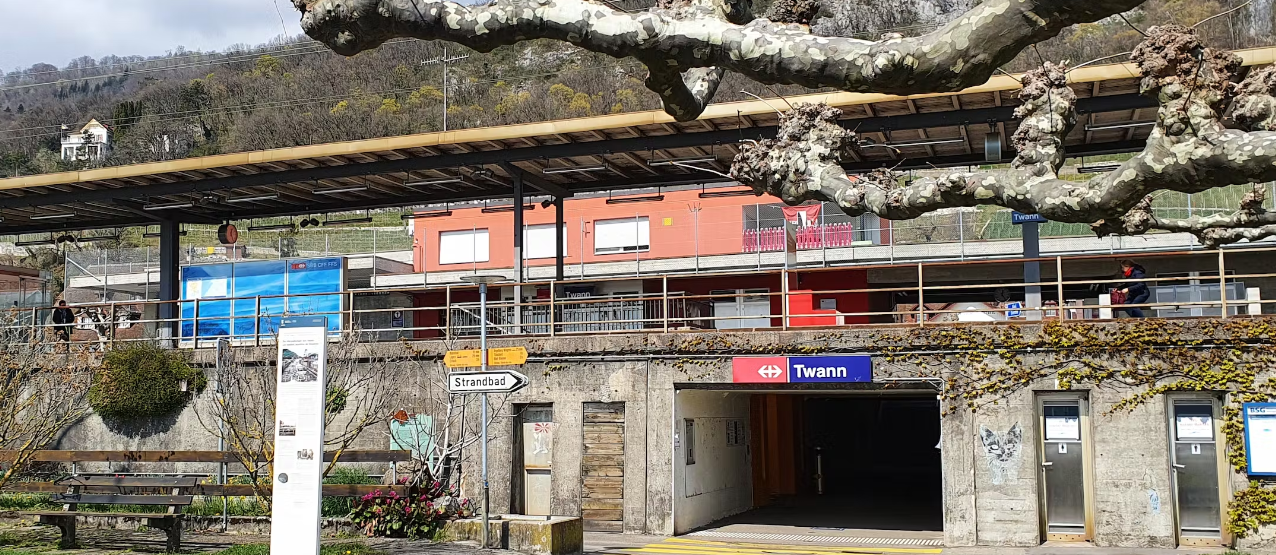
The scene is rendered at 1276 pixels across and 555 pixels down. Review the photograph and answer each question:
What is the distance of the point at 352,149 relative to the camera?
21203mm

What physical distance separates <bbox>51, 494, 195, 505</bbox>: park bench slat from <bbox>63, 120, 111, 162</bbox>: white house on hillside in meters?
82.6

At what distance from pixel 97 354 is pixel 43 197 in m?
5.42

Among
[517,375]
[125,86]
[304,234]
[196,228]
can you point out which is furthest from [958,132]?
[125,86]

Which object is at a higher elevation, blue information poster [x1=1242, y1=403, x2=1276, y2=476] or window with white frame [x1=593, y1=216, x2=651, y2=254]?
window with white frame [x1=593, y1=216, x2=651, y2=254]

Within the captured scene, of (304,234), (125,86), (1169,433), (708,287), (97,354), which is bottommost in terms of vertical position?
(1169,433)

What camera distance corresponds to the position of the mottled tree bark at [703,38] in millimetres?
5090

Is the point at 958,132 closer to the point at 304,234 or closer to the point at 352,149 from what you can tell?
the point at 352,149

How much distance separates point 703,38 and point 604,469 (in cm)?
1350

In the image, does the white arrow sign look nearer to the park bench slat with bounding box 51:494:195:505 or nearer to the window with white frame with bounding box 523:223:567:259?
the park bench slat with bounding box 51:494:195:505

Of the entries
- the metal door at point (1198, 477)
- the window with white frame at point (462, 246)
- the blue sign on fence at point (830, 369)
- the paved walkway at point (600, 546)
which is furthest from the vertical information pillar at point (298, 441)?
the window with white frame at point (462, 246)

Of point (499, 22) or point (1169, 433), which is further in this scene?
point (1169, 433)

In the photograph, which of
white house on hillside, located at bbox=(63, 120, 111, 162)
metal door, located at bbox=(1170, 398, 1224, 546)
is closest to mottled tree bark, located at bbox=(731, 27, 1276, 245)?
metal door, located at bbox=(1170, 398, 1224, 546)

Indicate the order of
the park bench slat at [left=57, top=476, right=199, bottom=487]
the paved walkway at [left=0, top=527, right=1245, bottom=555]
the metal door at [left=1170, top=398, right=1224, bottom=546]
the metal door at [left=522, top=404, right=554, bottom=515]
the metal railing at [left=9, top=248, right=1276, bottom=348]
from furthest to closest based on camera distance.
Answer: the metal railing at [left=9, top=248, right=1276, bottom=348]
the metal door at [left=522, top=404, right=554, bottom=515]
the metal door at [left=1170, top=398, right=1224, bottom=546]
the park bench slat at [left=57, top=476, right=199, bottom=487]
the paved walkway at [left=0, top=527, right=1245, bottom=555]

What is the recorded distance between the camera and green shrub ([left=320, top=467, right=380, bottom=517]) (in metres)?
17.5
